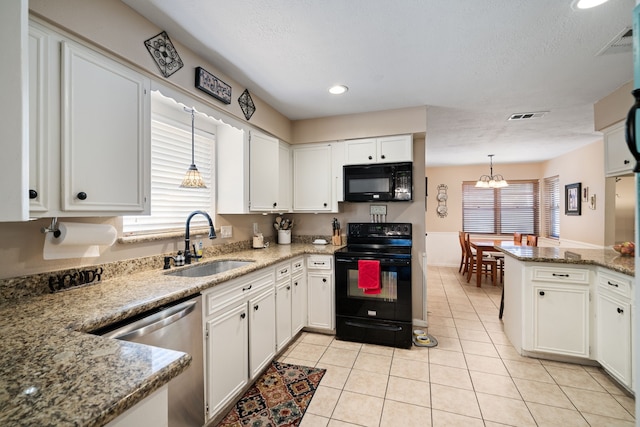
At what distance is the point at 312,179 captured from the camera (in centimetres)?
358

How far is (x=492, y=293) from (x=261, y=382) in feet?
13.4

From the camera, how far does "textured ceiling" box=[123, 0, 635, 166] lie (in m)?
1.66

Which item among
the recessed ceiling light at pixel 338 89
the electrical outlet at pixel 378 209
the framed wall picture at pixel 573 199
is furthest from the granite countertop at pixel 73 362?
the framed wall picture at pixel 573 199

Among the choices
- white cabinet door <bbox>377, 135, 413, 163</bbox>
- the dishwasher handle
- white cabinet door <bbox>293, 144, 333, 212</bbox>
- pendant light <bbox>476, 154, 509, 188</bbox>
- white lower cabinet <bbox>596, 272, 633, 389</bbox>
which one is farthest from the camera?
pendant light <bbox>476, 154, 509, 188</bbox>

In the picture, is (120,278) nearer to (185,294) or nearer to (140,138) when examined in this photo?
(185,294)

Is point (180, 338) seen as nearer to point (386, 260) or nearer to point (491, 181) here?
point (386, 260)

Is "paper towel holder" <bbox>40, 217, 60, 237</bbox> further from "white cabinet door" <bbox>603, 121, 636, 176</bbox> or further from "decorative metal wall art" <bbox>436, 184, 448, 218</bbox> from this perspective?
"decorative metal wall art" <bbox>436, 184, 448, 218</bbox>

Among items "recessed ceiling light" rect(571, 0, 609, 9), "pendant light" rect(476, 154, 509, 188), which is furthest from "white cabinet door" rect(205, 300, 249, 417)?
"pendant light" rect(476, 154, 509, 188)

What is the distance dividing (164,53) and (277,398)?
2.45 metres

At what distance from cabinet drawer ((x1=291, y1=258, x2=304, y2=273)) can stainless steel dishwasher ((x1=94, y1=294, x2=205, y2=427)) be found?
4.20 ft

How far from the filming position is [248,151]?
276cm

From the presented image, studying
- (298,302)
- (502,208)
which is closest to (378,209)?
(298,302)

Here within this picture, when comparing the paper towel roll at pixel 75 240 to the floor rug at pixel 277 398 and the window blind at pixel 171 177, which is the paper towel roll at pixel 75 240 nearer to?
the window blind at pixel 171 177

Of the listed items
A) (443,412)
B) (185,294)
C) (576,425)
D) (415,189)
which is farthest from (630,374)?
(185,294)
